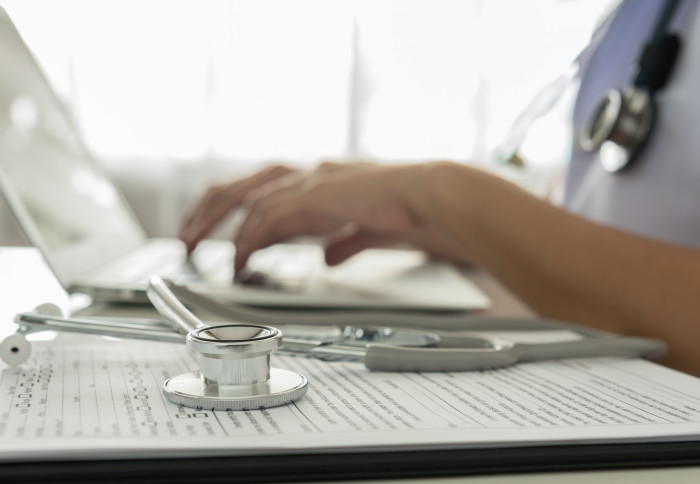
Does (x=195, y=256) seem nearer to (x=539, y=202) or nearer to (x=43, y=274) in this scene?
(x=43, y=274)

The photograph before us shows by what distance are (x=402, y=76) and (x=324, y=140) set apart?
0.25m

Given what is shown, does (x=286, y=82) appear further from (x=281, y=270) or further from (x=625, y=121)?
(x=625, y=121)

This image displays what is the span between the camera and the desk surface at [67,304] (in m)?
0.26

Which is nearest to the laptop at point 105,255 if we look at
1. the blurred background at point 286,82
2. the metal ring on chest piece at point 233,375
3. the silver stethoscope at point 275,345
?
the silver stethoscope at point 275,345

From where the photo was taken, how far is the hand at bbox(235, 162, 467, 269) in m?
0.74

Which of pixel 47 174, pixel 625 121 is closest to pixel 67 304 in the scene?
pixel 47 174

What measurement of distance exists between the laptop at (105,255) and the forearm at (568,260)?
0.18 feet

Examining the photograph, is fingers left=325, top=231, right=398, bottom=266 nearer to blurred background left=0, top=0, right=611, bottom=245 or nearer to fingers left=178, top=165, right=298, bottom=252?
fingers left=178, top=165, right=298, bottom=252

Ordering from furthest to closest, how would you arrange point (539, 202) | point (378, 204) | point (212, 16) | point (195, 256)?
point (212, 16) → point (195, 256) → point (378, 204) → point (539, 202)

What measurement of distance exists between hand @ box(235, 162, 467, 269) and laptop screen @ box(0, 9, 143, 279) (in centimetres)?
17

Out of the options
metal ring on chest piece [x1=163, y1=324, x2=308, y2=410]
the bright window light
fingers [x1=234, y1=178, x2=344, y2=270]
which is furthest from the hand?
the bright window light

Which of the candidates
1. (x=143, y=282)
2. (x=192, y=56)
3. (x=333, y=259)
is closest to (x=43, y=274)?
(x=143, y=282)

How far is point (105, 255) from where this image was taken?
777mm

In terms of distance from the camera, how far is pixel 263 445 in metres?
0.25
